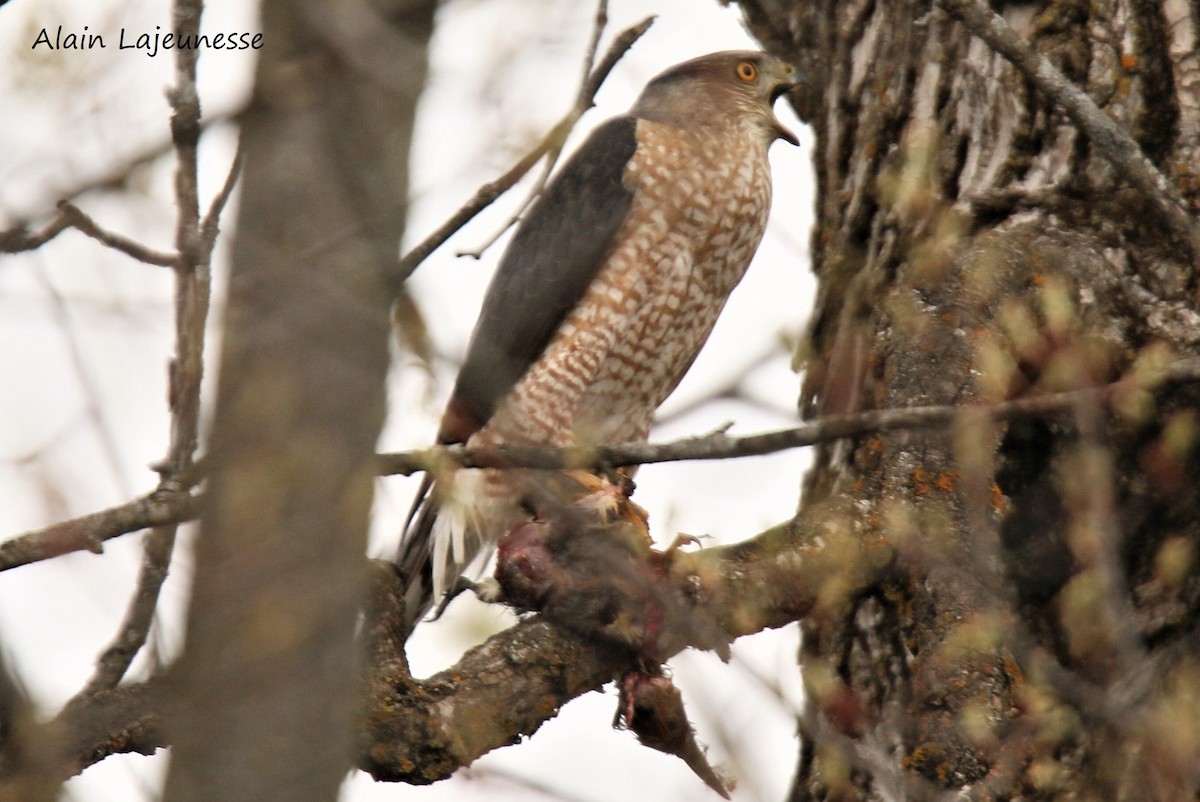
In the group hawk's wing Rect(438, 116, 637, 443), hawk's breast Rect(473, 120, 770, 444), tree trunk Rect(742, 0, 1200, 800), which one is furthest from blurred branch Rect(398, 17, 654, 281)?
→ hawk's breast Rect(473, 120, 770, 444)

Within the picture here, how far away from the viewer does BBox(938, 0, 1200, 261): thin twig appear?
3.10m

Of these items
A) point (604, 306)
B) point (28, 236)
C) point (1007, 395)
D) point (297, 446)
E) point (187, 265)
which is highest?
point (604, 306)

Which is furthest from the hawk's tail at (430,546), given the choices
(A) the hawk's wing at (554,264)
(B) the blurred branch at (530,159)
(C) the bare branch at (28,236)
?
(C) the bare branch at (28,236)

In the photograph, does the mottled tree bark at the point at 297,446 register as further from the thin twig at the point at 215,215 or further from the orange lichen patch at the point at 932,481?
the orange lichen patch at the point at 932,481

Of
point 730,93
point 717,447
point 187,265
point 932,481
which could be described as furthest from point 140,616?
point 730,93

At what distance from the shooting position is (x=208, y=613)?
6.76 ft

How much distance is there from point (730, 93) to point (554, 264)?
973 mm

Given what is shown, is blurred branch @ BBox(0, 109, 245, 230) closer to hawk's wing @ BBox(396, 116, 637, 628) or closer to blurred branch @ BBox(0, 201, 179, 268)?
blurred branch @ BBox(0, 201, 179, 268)

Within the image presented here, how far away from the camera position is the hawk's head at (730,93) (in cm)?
489

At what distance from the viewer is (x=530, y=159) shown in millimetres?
2197

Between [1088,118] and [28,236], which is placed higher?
[1088,118]

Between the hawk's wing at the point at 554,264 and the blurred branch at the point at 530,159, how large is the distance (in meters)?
1.91

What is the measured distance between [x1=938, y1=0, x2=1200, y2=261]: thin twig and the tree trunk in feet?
0.38

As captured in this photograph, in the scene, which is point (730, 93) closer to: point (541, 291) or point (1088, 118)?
point (541, 291)
